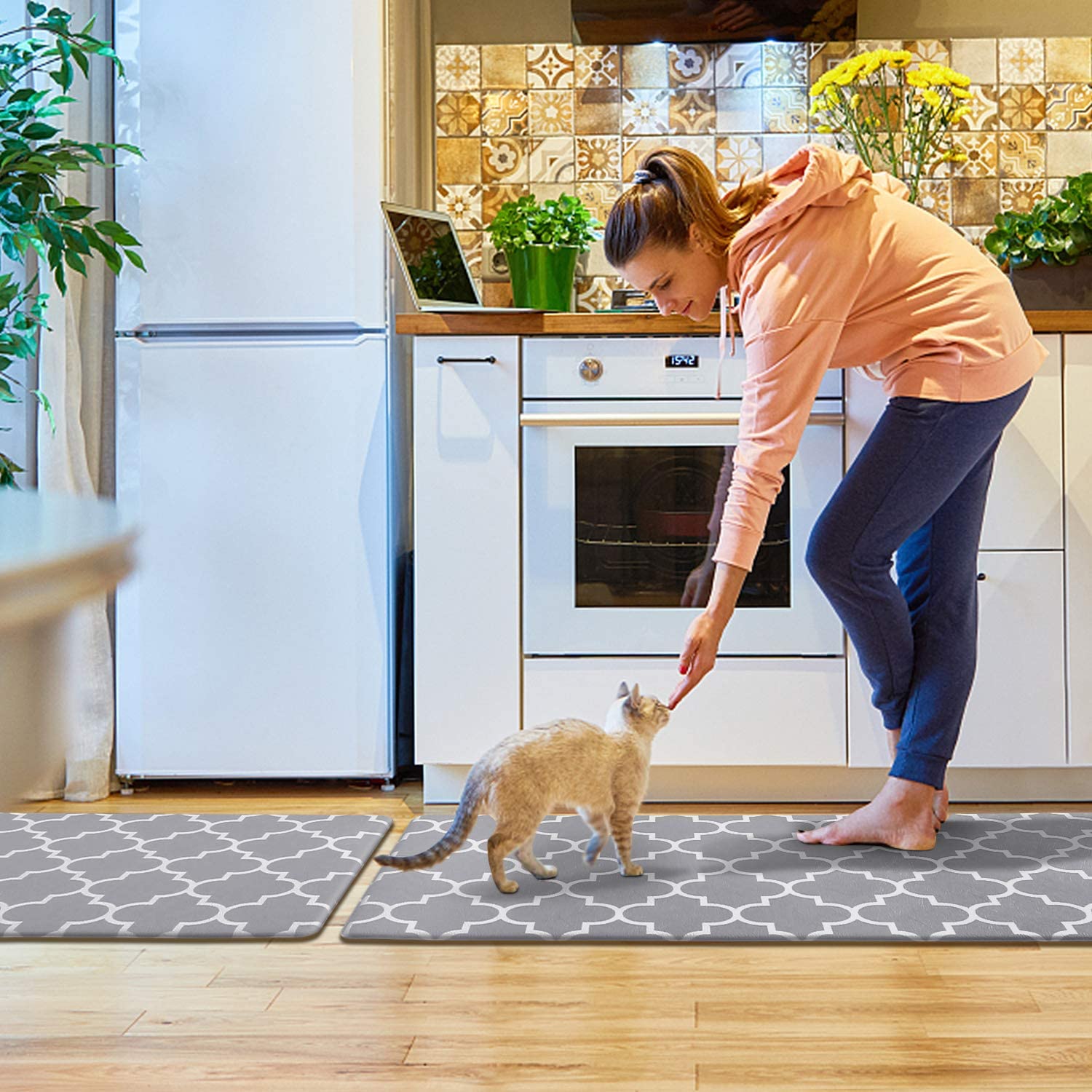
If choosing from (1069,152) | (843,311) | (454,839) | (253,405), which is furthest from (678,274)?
(1069,152)

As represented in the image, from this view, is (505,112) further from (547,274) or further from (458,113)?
(547,274)

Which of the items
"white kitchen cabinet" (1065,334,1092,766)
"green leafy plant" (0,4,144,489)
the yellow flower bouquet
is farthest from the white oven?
"green leafy plant" (0,4,144,489)

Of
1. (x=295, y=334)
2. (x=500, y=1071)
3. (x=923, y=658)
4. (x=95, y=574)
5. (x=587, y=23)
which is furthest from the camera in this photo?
(x=587, y=23)

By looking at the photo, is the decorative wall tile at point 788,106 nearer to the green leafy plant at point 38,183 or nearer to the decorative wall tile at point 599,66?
the decorative wall tile at point 599,66

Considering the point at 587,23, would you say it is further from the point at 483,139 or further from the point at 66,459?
the point at 66,459

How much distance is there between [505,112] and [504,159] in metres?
0.12

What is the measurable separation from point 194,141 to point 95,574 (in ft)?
7.69

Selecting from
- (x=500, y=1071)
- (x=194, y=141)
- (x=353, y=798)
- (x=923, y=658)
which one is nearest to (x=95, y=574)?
(x=500, y=1071)

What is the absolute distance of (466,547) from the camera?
243cm

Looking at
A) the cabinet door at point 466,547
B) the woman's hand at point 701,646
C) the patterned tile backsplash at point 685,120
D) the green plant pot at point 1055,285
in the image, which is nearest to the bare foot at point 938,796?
the woman's hand at point 701,646

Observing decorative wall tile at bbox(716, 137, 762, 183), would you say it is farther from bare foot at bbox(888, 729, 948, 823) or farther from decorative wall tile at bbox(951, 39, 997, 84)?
bare foot at bbox(888, 729, 948, 823)

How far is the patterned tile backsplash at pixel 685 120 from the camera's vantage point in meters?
3.08

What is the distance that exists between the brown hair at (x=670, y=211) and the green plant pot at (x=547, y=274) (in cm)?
94

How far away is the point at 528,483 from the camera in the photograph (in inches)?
95.5
